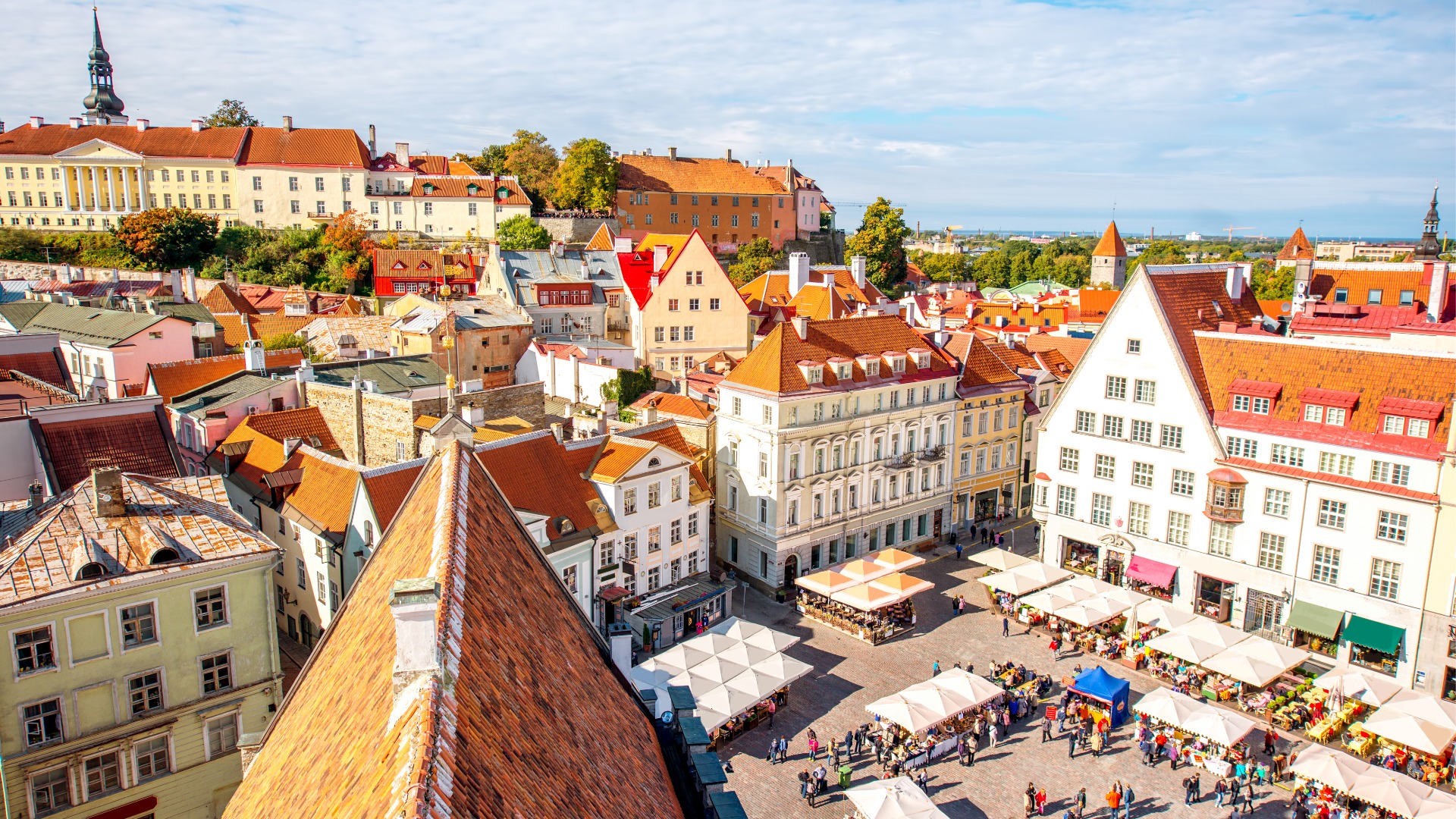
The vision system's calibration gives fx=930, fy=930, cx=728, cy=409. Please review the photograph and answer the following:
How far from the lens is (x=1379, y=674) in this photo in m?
33.2

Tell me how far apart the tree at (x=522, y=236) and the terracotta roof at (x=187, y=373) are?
3682 centimetres

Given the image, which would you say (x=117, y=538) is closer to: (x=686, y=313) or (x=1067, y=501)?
(x=1067, y=501)

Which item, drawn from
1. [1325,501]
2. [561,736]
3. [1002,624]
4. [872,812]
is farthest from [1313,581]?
[561,736]

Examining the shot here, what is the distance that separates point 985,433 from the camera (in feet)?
173

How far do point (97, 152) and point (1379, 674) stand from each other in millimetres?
103082

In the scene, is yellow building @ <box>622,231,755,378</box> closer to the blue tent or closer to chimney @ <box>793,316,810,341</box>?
chimney @ <box>793,316,810,341</box>

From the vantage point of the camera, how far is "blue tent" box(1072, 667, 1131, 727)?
32188 mm

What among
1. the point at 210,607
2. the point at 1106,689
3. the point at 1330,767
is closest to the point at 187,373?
the point at 210,607

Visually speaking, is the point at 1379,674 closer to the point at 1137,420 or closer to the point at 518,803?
the point at 1137,420

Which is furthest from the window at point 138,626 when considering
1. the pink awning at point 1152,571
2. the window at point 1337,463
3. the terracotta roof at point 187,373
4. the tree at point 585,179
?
the tree at point 585,179

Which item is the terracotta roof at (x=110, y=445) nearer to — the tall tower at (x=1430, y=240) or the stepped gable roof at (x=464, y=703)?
the stepped gable roof at (x=464, y=703)

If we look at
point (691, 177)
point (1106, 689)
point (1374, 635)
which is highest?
point (691, 177)

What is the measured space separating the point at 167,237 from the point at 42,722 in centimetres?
6916

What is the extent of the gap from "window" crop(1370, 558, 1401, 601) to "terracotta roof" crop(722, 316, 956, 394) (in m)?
21.0
